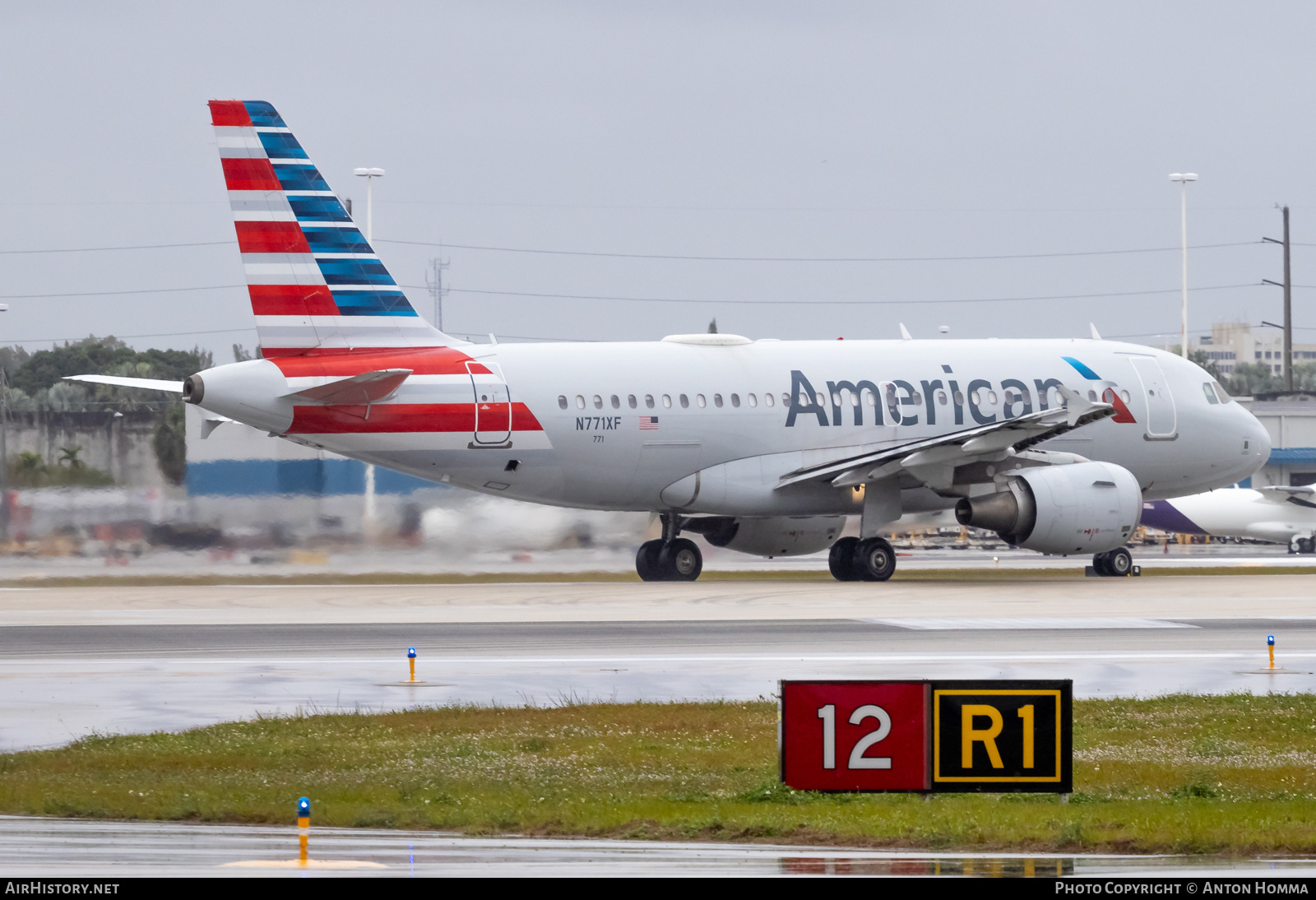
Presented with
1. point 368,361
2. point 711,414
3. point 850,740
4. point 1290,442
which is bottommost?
point 850,740

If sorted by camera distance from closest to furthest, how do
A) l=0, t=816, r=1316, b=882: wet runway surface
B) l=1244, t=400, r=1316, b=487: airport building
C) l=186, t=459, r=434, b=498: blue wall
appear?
1. l=0, t=816, r=1316, b=882: wet runway surface
2. l=186, t=459, r=434, b=498: blue wall
3. l=1244, t=400, r=1316, b=487: airport building

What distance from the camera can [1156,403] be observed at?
3941cm

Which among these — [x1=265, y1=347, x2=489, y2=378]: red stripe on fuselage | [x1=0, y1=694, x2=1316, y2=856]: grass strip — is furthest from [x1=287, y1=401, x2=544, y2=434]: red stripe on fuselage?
[x1=0, y1=694, x2=1316, y2=856]: grass strip

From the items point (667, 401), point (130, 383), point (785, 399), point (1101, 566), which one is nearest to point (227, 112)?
point (130, 383)

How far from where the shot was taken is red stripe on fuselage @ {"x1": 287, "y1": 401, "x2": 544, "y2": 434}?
32.8 metres

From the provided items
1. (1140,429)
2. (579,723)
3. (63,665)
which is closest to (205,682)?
(63,665)

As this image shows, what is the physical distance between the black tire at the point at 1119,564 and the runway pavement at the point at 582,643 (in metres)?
4.52

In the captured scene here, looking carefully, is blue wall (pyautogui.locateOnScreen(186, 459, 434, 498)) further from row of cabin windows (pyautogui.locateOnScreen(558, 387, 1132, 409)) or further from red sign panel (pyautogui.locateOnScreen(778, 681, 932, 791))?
red sign panel (pyautogui.locateOnScreen(778, 681, 932, 791))

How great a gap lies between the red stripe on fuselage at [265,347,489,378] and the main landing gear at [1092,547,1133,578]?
15.6m

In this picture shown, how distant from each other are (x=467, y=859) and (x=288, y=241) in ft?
80.9

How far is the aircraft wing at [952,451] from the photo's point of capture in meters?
33.9

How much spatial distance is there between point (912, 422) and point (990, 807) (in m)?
25.4

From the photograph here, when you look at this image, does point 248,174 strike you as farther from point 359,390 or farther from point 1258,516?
point 1258,516
